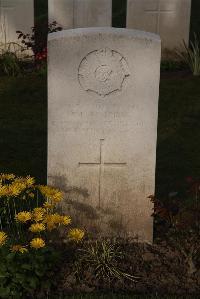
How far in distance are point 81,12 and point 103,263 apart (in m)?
7.24

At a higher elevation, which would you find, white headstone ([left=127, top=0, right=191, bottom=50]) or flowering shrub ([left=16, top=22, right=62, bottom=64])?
white headstone ([left=127, top=0, right=191, bottom=50])

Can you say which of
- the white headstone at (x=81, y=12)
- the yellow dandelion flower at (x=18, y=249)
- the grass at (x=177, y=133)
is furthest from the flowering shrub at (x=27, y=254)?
the white headstone at (x=81, y=12)

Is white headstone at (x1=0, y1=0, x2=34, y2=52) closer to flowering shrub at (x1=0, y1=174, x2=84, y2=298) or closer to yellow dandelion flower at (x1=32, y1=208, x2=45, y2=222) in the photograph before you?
flowering shrub at (x1=0, y1=174, x2=84, y2=298)

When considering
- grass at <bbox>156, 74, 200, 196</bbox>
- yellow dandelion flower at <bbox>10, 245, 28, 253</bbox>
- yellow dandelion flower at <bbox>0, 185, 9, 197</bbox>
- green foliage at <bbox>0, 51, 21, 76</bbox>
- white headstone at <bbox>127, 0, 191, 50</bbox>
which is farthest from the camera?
white headstone at <bbox>127, 0, 191, 50</bbox>

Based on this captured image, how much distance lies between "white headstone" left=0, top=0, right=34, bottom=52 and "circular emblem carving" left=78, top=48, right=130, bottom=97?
6662mm

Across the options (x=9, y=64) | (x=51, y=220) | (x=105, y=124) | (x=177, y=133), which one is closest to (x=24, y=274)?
(x=51, y=220)

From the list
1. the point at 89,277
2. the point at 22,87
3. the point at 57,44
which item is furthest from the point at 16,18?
the point at 89,277

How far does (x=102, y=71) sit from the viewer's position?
496 cm

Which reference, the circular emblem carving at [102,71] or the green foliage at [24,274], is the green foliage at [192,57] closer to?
the circular emblem carving at [102,71]

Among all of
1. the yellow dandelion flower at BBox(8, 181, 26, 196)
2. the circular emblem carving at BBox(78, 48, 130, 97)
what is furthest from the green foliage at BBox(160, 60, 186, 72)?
the yellow dandelion flower at BBox(8, 181, 26, 196)

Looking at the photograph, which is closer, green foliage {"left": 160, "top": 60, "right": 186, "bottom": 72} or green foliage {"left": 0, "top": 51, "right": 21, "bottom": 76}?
green foliage {"left": 0, "top": 51, "right": 21, "bottom": 76}

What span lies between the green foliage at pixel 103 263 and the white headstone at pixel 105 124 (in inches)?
15.0

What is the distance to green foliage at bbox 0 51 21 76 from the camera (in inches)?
416

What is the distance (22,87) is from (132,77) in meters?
5.20
